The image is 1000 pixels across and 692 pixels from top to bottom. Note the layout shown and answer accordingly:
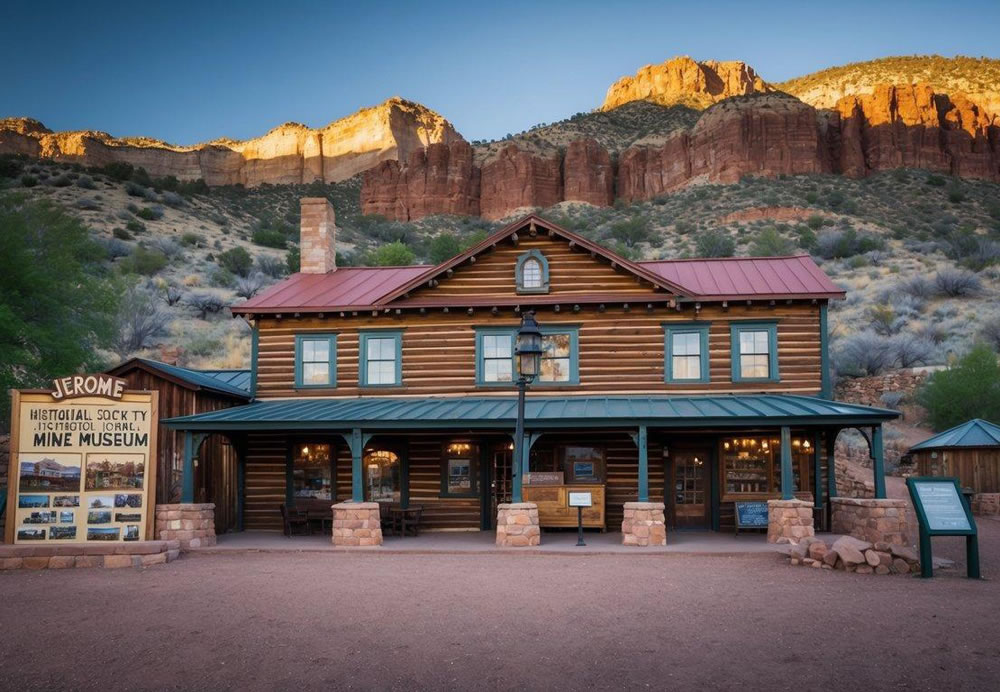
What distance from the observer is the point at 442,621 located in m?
9.86

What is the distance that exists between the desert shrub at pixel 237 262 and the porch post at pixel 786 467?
44190 millimetres

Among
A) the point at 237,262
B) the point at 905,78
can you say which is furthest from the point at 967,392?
the point at 905,78

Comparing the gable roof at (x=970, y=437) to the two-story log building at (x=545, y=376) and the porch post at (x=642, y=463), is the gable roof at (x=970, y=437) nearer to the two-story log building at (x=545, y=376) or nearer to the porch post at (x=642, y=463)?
the two-story log building at (x=545, y=376)

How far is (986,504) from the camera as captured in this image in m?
24.3

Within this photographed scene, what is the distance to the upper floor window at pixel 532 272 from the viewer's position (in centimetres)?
2052

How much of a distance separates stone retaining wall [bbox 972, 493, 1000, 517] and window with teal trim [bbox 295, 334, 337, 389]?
19146mm

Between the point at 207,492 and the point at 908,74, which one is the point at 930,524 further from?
the point at 908,74

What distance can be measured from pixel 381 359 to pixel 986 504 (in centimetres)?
1822

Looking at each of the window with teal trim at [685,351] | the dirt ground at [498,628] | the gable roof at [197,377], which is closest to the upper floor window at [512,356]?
the window with teal trim at [685,351]

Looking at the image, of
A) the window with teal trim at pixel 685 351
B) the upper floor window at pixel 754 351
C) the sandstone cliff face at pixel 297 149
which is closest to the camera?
the upper floor window at pixel 754 351

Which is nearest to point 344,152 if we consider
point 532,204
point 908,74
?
point 532,204

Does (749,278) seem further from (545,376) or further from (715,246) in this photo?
(715,246)

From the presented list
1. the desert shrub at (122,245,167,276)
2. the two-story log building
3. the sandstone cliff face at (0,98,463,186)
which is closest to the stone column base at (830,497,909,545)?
the two-story log building

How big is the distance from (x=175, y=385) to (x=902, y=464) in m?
26.7
